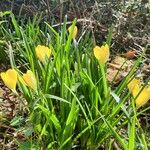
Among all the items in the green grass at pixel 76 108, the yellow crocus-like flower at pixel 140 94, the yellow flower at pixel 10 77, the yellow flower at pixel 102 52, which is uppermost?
the yellow flower at pixel 102 52

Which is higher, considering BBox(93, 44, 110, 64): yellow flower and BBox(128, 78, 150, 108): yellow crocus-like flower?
BBox(93, 44, 110, 64): yellow flower

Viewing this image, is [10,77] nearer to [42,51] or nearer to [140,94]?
[42,51]

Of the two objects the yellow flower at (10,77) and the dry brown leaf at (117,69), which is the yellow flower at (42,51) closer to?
the yellow flower at (10,77)

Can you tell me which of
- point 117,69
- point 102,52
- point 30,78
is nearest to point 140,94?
point 102,52

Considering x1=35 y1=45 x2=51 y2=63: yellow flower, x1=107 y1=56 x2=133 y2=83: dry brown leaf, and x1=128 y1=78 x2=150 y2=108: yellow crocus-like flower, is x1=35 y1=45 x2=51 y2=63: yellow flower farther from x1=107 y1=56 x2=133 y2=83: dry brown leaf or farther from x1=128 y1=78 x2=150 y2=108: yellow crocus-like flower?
x1=107 y1=56 x2=133 y2=83: dry brown leaf

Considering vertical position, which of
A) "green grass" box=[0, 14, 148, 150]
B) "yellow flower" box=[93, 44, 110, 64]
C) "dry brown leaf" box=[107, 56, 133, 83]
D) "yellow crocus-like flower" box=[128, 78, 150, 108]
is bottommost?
"dry brown leaf" box=[107, 56, 133, 83]

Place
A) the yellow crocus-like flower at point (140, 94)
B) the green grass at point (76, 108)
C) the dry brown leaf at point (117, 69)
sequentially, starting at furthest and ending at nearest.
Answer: the dry brown leaf at point (117, 69)
the green grass at point (76, 108)
the yellow crocus-like flower at point (140, 94)

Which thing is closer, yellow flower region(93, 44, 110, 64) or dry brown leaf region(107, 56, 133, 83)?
yellow flower region(93, 44, 110, 64)

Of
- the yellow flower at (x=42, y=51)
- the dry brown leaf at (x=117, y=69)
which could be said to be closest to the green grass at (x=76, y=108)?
the yellow flower at (x=42, y=51)

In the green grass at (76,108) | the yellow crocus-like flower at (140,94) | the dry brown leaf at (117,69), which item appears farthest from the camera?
the dry brown leaf at (117,69)

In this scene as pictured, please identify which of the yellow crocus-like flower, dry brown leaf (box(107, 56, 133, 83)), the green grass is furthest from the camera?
dry brown leaf (box(107, 56, 133, 83))

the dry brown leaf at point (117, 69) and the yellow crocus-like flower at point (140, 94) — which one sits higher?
the yellow crocus-like flower at point (140, 94)

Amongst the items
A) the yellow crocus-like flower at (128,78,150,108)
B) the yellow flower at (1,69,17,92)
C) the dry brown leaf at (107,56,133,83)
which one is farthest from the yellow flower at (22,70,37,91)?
the dry brown leaf at (107,56,133,83)

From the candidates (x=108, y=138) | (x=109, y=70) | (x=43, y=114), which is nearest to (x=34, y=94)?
(x=43, y=114)
